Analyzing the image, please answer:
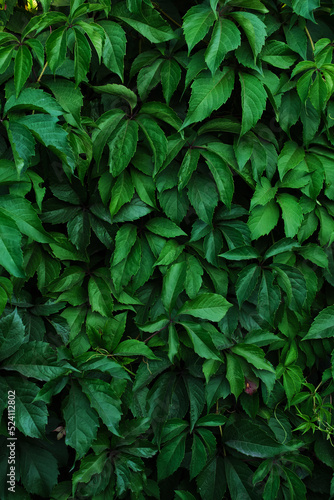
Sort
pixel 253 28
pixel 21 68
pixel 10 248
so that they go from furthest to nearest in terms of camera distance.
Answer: pixel 253 28, pixel 21 68, pixel 10 248

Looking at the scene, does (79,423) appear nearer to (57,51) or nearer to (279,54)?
(57,51)

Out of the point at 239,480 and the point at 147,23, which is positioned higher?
the point at 147,23

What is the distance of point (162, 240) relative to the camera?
56.4 inches

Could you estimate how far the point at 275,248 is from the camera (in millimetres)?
1446

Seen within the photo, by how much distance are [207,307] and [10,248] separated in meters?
0.63

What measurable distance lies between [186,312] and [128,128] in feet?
1.87

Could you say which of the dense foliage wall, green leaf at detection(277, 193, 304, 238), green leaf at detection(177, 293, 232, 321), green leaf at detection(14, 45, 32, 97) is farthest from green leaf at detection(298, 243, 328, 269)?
green leaf at detection(14, 45, 32, 97)

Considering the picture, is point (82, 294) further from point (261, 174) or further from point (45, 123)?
point (261, 174)

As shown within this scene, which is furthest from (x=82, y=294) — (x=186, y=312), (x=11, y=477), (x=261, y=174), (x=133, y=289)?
(x=261, y=174)

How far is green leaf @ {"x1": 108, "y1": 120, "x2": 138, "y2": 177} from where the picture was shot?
1.33 m

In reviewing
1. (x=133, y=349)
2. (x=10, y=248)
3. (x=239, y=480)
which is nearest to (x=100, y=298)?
(x=133, y=349)

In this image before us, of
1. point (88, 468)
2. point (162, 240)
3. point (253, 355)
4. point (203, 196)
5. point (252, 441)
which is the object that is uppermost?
point (203, 196)

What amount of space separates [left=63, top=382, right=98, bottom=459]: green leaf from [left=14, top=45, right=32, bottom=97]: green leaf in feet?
2.74

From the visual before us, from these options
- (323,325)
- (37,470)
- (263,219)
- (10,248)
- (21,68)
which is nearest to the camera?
(10,248)
